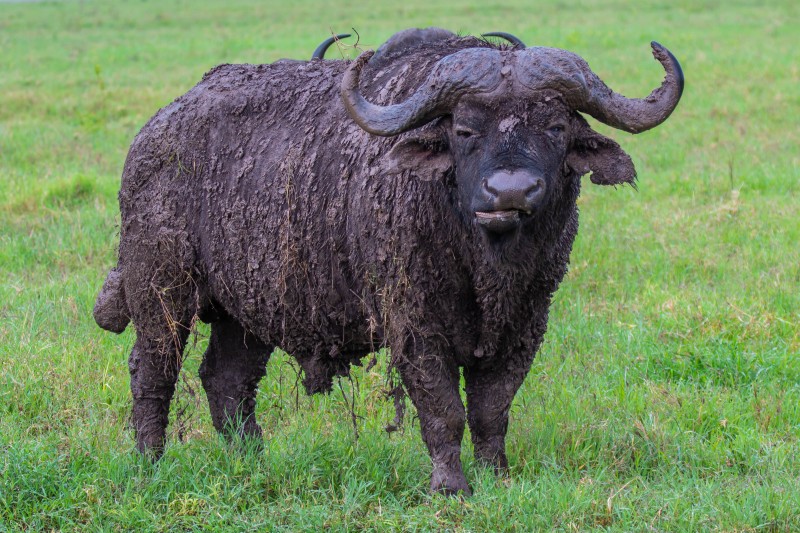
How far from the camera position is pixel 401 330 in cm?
486

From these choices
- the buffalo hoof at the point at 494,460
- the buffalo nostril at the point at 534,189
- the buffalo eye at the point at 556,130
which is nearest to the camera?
the buffalo nostril at the point at 534,189

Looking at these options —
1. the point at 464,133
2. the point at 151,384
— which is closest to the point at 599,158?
the point at 464,133

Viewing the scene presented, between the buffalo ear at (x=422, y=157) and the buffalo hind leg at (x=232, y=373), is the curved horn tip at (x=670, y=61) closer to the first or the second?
the buffalo ear at (x=422, y=157)

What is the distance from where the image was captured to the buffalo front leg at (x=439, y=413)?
4.90 metres

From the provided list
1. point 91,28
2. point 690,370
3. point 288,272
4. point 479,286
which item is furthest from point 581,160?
point 91,28

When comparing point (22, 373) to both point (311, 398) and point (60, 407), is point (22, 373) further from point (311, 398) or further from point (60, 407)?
point (311, 398)

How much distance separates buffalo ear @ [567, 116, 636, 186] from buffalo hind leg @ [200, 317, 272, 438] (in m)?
2.44

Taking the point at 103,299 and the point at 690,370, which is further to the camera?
the point at 690,370

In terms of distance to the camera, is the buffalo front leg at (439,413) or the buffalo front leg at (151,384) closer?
the buffalo front leg at (439,413)

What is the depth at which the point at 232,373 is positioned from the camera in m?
6.17

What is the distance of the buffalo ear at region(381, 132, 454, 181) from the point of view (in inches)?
179

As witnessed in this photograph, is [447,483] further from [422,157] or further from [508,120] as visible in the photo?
[508,120]

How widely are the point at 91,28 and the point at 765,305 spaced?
102ft

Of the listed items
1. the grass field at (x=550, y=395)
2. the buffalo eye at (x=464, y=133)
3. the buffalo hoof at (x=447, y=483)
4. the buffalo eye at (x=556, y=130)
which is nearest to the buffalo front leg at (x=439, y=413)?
the buffalo hoof at (x=447, y=483)
